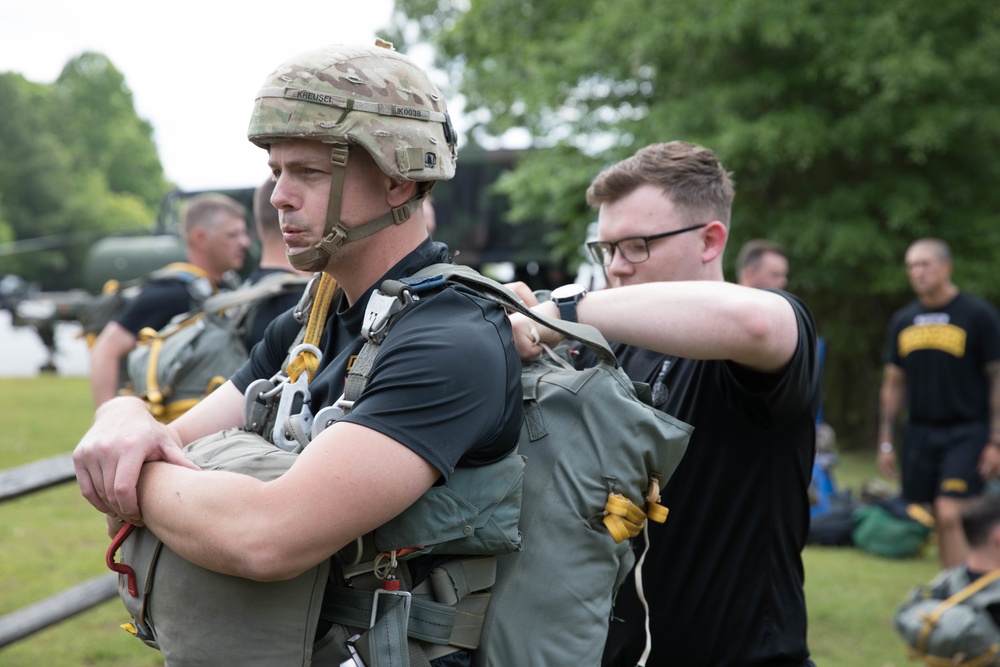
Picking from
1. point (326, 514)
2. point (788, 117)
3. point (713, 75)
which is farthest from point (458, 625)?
point (713, 75)

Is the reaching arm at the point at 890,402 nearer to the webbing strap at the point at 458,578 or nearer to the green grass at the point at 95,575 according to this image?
the green grass at the point at 95,575

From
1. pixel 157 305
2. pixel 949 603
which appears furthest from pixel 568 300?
pixel 949 603

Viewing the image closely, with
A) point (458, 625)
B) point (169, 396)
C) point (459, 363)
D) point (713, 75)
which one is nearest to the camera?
point (459, 363)

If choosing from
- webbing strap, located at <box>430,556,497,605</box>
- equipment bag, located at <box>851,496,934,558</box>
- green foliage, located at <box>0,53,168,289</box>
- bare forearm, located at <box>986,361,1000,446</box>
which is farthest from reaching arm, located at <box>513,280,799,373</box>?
green foliage, located at <box>0,53,168,289</box>

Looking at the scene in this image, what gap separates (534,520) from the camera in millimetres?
2102

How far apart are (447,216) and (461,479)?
15905 mm

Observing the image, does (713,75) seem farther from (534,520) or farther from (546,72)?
(534,520)

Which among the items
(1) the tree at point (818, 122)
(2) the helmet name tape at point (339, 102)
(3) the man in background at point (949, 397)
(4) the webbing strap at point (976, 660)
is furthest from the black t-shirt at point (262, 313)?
(1) the tree at point (818, 122)

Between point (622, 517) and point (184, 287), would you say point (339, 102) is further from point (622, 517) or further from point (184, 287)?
point (184, 287)

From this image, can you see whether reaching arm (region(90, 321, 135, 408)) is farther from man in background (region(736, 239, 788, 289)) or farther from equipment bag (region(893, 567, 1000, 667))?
equipment bag (region(893, 567, 1000, 667))

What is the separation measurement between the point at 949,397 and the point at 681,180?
6240mm

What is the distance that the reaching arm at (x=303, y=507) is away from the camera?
5.75 feet

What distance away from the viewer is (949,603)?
18.9ft

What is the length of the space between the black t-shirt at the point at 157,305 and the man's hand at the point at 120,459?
13.2ft
